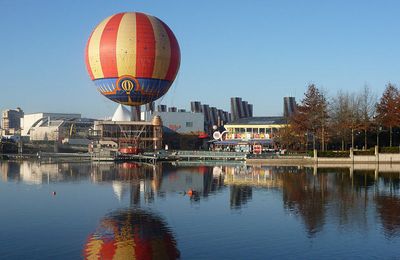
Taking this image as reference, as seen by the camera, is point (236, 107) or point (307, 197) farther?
point (236, 107)

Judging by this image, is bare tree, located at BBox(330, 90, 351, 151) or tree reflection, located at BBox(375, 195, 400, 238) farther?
bare tree, located at BBox(330, 90, 351, 151)

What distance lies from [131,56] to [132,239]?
5993cm

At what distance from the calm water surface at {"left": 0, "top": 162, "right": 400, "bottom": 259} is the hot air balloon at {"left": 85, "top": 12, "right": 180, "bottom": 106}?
3150cm

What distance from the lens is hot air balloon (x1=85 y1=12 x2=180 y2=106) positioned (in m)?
83.6

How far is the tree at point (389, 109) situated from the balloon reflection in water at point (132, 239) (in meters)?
57.4

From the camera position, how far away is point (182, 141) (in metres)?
122

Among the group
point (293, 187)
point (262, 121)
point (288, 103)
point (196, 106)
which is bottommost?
point (293, 187)

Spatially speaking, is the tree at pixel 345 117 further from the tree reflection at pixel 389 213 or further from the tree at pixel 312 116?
the tree reflection at pixel 389 213

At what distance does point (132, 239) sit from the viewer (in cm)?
2667

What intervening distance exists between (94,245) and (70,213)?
32.5 ft

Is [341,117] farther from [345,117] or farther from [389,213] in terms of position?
[389,213]

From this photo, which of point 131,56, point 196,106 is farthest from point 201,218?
point 196,106

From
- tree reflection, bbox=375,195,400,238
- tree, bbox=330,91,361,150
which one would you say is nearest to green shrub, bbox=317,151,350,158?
tree, bbox=330,91,361,150

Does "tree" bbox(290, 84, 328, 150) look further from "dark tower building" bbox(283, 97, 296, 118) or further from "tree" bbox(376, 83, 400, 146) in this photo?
"dark tower building" bbox(283, 97, 296, 118)
